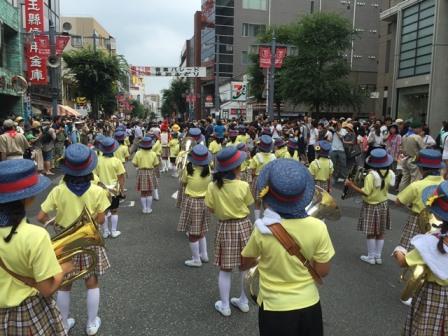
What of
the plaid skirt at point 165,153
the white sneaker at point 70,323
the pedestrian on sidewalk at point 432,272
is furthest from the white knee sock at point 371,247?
the plaid skirt at point 165,153

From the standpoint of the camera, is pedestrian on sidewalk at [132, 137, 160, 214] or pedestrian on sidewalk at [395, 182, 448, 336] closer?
pedestrian on sidewalk at [395, 182, 448, 336]

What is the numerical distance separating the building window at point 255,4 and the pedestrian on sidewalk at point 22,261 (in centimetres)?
5338

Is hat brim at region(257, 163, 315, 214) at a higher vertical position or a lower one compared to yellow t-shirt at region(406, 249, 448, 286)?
higher

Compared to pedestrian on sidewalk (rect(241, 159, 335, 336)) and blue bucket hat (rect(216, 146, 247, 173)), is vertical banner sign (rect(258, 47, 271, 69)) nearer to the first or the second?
blue bucket hat (rect(216, 146, 247, 173))

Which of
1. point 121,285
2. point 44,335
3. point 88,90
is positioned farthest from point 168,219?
point 88,90

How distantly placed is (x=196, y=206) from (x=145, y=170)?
10.9 feet

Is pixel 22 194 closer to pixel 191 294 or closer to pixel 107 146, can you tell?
pixel 191 294

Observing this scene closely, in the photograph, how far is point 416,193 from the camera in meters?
4.51

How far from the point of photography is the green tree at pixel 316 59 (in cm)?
3016

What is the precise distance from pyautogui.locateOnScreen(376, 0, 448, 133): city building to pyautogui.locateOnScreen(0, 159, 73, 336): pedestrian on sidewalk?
2408 centimetres

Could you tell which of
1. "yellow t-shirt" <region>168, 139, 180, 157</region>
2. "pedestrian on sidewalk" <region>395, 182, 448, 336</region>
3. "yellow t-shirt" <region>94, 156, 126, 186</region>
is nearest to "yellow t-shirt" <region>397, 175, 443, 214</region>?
"pedestrian on sidewalk" <region>395, 182, 448, 336</region>

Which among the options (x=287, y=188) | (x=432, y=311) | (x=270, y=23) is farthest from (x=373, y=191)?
(x=270, y=23)

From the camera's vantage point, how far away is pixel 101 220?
4074 mm

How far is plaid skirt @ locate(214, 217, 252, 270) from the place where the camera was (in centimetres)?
445
